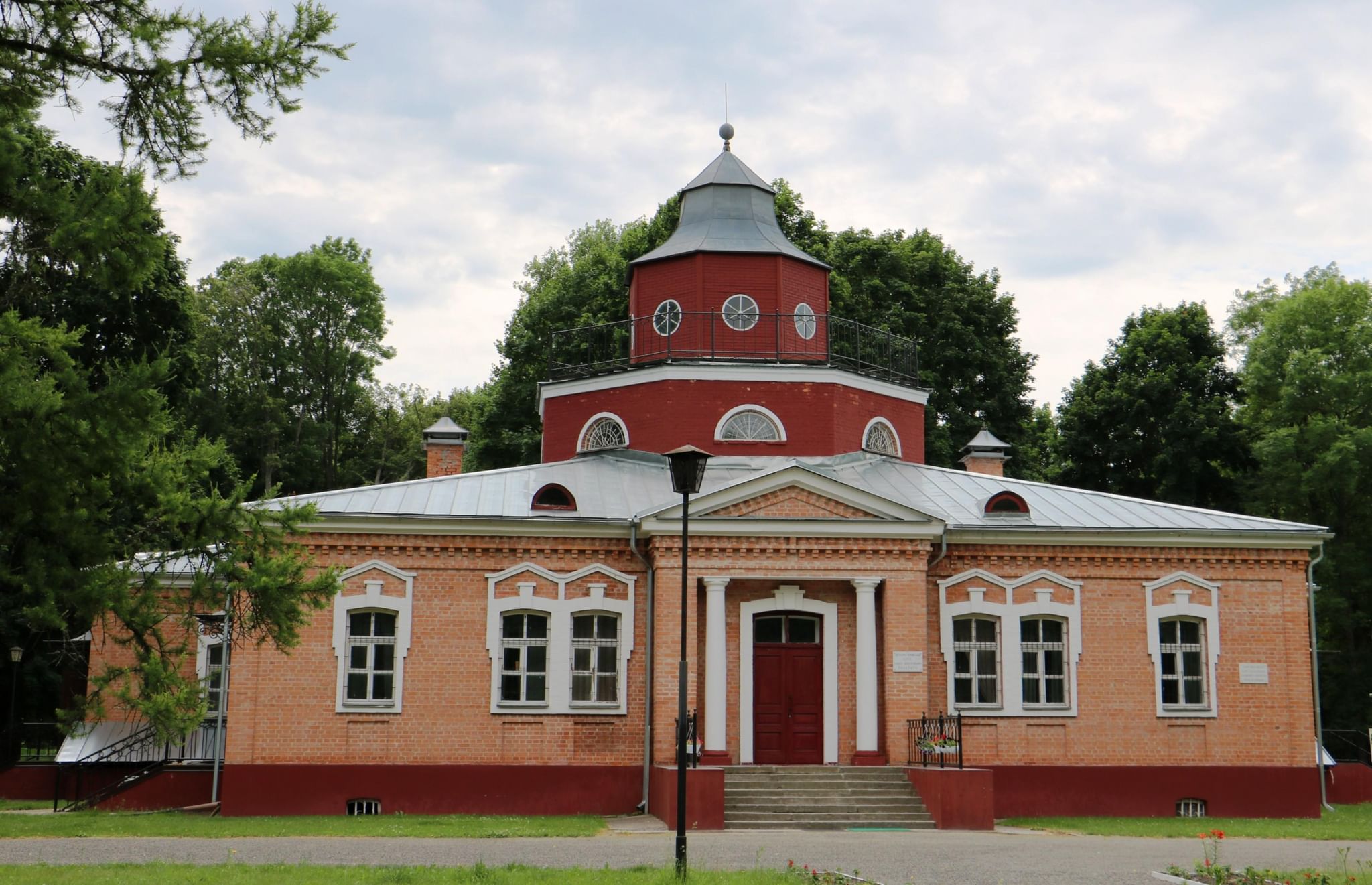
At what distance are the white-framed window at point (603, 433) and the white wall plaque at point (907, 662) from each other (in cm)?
698

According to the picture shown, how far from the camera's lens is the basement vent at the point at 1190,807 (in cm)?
2180

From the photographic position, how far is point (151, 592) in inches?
484

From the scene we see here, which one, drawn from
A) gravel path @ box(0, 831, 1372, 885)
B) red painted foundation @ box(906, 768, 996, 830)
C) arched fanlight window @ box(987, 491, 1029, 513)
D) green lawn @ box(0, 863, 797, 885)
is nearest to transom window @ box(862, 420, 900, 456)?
arched fanlight window @ box(987, 491, 1029, 513)

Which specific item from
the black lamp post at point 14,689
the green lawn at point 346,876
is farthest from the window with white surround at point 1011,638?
the black lamp post at point 14,689

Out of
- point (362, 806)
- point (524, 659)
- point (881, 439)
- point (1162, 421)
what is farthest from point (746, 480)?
point (1162, 421)

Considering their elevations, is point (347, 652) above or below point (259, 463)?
below

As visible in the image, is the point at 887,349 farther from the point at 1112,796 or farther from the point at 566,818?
the point at 566,818

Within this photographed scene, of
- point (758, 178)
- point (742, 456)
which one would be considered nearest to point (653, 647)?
point (742, 456)

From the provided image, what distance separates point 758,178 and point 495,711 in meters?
13.2

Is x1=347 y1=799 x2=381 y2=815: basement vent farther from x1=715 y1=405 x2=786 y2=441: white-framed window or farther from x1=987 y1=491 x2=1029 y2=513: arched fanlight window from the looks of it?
x1=987 y1=491 x2=1029 y2=513: arched fanlight window

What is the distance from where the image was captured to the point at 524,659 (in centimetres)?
2175

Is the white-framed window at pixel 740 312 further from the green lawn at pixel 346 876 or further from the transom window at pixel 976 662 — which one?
the green lawn at pixel 346 876

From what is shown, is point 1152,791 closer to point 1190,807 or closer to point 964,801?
point 1190,807

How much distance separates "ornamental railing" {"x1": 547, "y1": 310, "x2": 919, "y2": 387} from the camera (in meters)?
26.0
